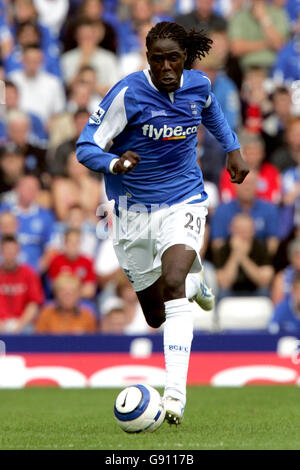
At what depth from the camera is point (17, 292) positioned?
500 inches

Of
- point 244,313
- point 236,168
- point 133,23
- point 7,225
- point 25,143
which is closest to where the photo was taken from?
point 236,168

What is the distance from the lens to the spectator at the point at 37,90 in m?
15.5

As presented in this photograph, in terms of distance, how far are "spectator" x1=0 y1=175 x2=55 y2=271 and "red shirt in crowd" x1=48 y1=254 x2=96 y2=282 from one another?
1.26ft

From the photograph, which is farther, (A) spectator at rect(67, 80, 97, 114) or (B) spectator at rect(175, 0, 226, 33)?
(B) spectator at rect(175, 0, 226, 33)

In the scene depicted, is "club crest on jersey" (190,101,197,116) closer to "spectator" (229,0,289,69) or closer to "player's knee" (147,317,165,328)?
"player's knee" (147,317,165,328)

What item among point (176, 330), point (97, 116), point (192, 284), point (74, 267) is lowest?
point (176, 330)

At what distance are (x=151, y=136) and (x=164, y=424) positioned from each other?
2112mm

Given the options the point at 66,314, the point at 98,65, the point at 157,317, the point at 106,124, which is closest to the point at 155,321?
the point at 157,317

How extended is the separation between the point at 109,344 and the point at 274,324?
205cm

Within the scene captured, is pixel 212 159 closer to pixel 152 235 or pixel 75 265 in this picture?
Answer: pixel 75 265

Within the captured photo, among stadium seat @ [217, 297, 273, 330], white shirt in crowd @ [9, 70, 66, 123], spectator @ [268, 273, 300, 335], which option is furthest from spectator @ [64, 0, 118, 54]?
spectator @ [268, 273, 300, 335]

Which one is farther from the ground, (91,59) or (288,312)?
(91,59)

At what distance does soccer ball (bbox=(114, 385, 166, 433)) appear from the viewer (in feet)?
20.9
